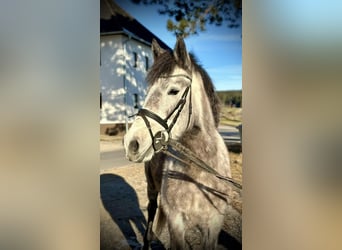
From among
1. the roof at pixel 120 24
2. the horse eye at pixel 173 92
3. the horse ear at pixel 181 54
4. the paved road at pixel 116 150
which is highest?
the roof at pixel 120 24

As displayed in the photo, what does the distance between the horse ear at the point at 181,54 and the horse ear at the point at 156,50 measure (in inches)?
3.0

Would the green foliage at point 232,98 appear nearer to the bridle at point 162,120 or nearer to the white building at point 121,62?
the bridle at point 162,120

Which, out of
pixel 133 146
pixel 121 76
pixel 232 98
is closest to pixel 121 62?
pixel 121 76

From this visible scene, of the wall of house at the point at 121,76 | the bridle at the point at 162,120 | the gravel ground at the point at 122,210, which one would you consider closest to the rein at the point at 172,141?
the bridle at the point at 162,120

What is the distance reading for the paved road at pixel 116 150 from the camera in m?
1.55

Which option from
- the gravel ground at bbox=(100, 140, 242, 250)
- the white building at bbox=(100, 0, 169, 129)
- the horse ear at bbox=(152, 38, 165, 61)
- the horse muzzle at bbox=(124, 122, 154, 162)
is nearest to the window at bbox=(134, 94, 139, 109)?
the white building at bbox=(100, 0, 169, 129)

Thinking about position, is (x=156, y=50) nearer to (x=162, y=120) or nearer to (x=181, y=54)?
(x=181, y=54)

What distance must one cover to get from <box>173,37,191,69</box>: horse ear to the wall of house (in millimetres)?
139

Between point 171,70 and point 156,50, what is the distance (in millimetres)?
137
